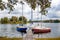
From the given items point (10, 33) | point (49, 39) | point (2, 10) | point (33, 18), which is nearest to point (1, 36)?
point (10, 33)

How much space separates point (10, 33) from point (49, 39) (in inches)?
34.5

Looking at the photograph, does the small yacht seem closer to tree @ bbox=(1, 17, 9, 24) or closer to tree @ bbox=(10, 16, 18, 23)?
tree @ bbox=(10, 16, 18, 23)

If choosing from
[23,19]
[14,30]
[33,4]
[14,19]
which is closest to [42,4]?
[33,4]

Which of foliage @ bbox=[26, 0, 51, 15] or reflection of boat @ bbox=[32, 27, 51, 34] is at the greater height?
foliage @ bbox=[26, 0, 51, 15]

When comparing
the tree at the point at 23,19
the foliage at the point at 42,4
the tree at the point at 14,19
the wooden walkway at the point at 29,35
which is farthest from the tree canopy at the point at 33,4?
the wooden walkway at the point at 29,35

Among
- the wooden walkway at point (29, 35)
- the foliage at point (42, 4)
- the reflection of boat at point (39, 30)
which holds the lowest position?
the wooden walkway at point (29, 35)

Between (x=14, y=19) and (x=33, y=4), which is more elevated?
(x=33, y=4)

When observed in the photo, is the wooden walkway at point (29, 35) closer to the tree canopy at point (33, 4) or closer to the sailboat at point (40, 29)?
the sailboat at point (40, 29)

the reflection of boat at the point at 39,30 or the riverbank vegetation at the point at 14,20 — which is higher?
the riverbank vegetation at the point at 14,20

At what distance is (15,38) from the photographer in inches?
150

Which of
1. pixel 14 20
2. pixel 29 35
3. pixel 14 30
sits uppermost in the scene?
pixel 14 20

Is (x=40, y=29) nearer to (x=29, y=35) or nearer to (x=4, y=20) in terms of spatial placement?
(x=29, y=35)

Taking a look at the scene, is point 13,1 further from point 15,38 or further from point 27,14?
point 15,38

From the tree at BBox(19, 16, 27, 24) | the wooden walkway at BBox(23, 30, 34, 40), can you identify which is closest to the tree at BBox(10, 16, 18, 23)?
the tree at BBox(19, 16, 27, 24)
